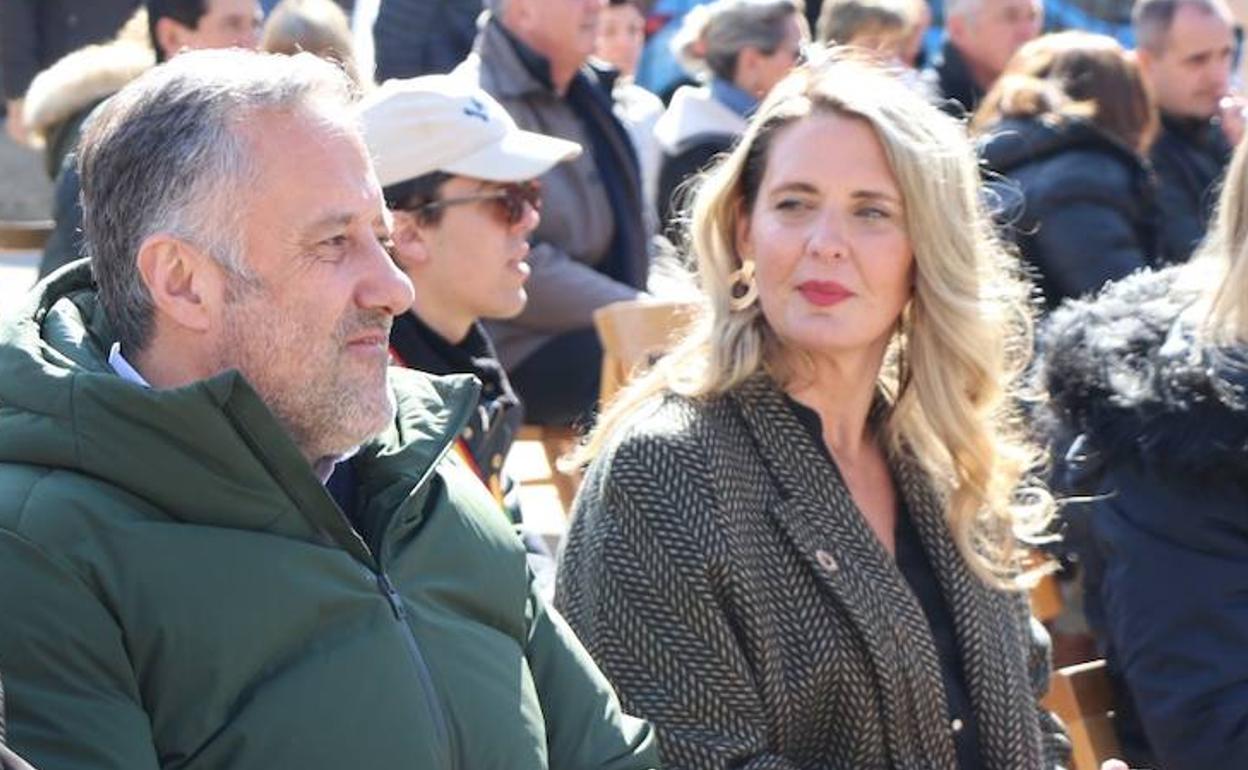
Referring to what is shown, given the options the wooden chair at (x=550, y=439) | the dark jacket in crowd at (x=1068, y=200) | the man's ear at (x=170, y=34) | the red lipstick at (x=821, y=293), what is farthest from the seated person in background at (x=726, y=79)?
the red lipstick at (x=821, y=293)

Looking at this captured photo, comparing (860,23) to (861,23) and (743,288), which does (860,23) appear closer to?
(861,23)

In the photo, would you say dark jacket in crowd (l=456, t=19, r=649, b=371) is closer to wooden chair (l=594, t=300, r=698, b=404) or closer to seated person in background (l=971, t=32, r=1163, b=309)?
wooden chair (l=594, t=300, r=698, b=404)

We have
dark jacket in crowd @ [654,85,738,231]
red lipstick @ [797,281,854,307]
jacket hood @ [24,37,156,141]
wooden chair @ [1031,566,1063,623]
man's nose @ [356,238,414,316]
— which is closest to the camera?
man's nose @ [356,238,414,316]

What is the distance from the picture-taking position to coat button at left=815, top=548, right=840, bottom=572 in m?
3.17

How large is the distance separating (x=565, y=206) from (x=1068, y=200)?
134 centimetres

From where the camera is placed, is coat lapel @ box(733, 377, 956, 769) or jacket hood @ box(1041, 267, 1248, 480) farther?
jacket hood @ box(1041, 267, 1248, 480)

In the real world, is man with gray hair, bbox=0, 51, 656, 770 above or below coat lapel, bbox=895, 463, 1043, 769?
above

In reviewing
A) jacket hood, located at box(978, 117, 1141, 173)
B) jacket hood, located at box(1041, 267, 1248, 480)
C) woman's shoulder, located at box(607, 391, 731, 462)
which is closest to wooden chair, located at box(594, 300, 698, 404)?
jacket hood, located at box(978, 117, 1141, 173)

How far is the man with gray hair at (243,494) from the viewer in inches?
89.5

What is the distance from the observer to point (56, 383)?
230cm

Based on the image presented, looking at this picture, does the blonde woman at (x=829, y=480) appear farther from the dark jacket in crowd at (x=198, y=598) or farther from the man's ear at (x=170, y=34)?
the man's ear at (x=170, y=34)

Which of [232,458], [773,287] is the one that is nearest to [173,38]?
[773,287]

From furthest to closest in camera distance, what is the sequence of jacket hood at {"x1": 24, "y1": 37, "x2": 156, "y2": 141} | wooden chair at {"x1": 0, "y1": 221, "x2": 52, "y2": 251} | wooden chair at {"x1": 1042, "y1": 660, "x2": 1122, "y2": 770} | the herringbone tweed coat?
1. jacket hood at {"x1": 24, "y1": 37, "x2": 156, "y2": 141}
2. wooden chair at {"x1": 0, "y1": 221, "x2": 52, "y2": 251}
3. wooden chair at {"x1": 1042, "y1": 660, "x2": 1122, "y2": 770}
4. the herringbone tweed coat

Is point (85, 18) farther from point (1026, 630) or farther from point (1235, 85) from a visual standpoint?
point (1026, 630)
